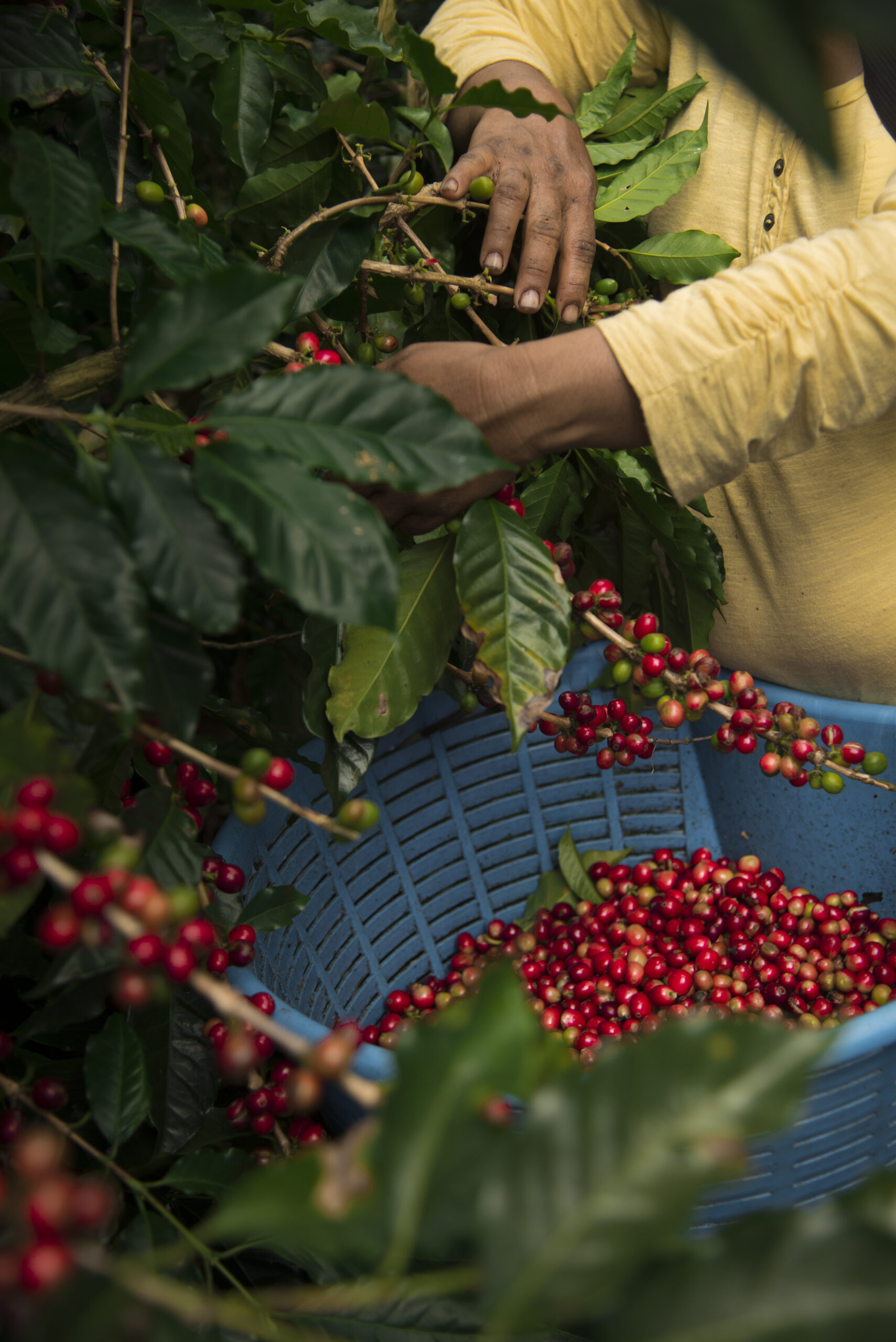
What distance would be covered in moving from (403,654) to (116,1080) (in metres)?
0.46

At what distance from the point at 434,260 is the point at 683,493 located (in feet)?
1.31

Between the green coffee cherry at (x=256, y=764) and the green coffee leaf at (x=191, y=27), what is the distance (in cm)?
78

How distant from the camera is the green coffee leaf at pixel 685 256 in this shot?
108 centimetres

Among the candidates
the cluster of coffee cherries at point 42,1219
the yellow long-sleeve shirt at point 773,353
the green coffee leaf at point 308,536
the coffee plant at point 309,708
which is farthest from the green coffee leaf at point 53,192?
the cluster of coffee cherries at point 42,1219

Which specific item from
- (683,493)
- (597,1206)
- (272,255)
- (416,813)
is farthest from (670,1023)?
(416,813)

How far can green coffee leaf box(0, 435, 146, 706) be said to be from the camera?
0.47 metres

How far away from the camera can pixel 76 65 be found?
30.4 inches

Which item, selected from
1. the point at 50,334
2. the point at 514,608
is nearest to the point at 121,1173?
the point at 514,608

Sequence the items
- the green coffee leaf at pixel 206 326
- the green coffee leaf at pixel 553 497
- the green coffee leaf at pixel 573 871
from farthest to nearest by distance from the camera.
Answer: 1. the green coffee leaf at pixel 573 871
2. the green coffee leaf at pixel 553 497
3. the green coffee leaf at pixel 206 326

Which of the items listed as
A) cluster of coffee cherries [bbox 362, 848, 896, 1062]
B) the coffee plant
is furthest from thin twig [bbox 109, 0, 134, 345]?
cluster of coffee cherries [bbox 362, 848, 896, 1062]

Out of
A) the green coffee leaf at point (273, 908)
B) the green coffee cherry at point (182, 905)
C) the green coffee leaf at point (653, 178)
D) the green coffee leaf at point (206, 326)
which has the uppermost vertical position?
the green coffee leaf at point (653, 178)

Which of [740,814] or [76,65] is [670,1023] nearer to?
[76,65]

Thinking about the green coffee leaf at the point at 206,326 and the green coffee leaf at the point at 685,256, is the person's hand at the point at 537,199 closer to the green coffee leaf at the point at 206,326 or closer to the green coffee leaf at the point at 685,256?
the green coffee leaf at the point at 685,256

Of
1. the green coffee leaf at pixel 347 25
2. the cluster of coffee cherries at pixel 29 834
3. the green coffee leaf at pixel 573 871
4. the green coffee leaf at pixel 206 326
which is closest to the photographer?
the cluster of coffee cherries at pixel 29 834
